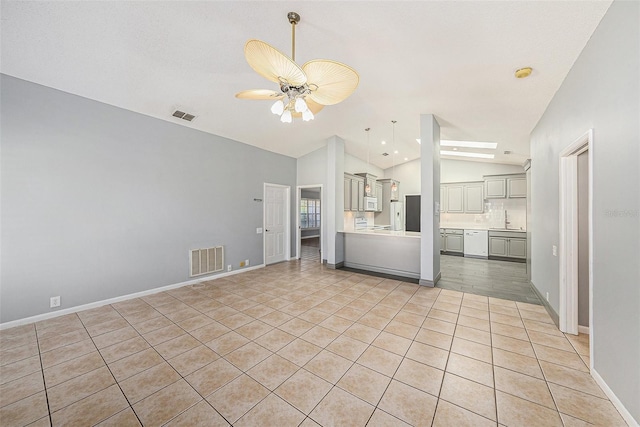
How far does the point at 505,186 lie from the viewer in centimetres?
667

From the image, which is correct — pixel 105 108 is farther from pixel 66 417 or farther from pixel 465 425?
pixel 465 425

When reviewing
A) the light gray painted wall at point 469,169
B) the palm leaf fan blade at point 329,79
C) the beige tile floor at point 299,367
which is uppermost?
the light gray painted wall at point 469,169

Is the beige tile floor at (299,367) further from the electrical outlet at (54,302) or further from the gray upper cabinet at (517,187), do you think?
the gray upper cabinet at (517,187)

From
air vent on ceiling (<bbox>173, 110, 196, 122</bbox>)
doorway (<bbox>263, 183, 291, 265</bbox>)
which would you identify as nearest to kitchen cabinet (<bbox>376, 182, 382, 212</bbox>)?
doorway (<bbox>263, 183, 291, 265</bbox>)

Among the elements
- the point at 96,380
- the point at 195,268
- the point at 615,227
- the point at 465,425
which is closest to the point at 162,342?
the point at 96,380

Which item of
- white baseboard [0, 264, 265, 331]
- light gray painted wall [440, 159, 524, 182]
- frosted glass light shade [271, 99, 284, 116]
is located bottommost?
white baseboard [0, 264, 265, 331]

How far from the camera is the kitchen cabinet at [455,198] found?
743 cm

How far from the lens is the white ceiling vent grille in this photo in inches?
182

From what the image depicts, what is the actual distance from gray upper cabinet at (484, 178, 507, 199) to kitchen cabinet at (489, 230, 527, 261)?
102cm

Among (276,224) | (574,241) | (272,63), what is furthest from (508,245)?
(272,63)

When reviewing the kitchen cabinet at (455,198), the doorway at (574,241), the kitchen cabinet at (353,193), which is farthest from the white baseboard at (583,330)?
the kitchen cabinet at (455,198)

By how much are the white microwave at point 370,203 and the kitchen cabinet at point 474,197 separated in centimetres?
264

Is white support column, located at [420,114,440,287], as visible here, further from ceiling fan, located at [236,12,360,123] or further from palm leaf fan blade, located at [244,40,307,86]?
palm leaf fan blade, located at [244,40,307,86]

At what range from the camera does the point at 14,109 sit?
2871mm
